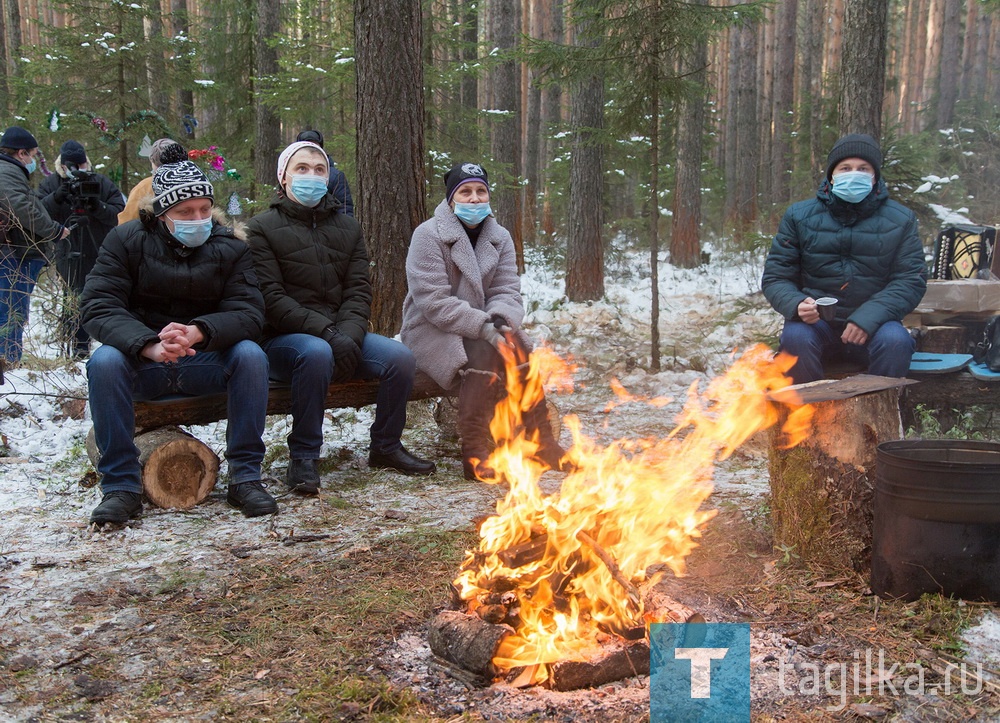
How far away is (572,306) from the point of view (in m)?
11.7

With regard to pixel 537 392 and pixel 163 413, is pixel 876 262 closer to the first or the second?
pixel 537 392

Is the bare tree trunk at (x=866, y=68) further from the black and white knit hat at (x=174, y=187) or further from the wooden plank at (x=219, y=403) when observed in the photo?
the black and white knit hat at (x=174, y=187)

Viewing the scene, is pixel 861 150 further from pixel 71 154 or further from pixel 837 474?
pixel 71 154

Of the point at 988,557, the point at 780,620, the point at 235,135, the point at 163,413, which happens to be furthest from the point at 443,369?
the point at 235,135

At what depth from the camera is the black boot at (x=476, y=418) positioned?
5488mm

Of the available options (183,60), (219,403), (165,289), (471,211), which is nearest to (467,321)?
(471,211)

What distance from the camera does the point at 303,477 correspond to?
5.11 m

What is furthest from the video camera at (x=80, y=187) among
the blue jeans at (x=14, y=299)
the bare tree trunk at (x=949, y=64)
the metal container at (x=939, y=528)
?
the bare tree trunk at (x=949, y=64)

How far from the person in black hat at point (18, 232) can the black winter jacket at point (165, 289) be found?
2965 mm

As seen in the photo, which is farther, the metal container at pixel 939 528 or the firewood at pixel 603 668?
the metal container at pixel 939 528

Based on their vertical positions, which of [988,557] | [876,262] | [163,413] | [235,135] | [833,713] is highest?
[235,135]

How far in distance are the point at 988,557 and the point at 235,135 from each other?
15.8m

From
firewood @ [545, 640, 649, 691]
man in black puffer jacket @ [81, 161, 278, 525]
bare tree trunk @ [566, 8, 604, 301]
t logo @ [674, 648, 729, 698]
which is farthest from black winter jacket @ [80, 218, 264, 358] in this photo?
bare tree trunk @ [566, 8, 604, 301]

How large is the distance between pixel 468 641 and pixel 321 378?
2.60 metres
